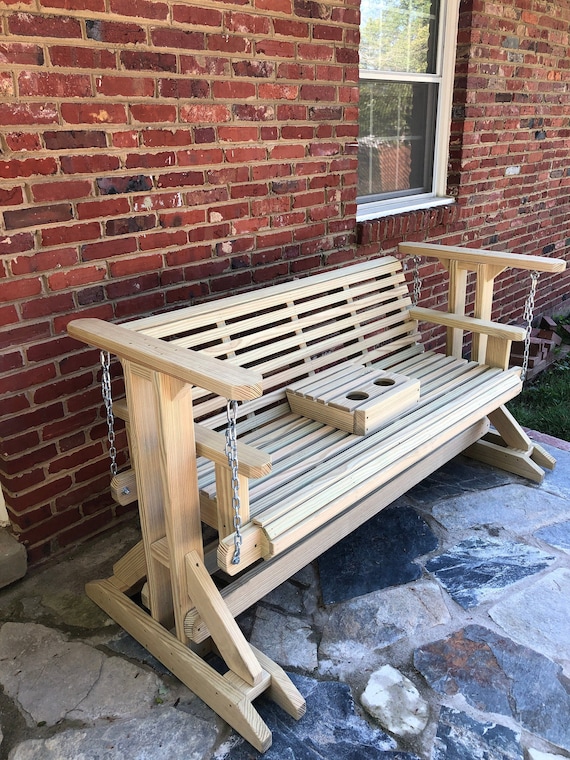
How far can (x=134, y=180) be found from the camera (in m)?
2.27

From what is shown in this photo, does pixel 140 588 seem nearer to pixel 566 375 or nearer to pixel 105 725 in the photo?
pixel 105 725

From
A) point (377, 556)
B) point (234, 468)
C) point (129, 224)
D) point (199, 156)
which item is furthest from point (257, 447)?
point (199, 156)

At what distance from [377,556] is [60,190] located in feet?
5.72

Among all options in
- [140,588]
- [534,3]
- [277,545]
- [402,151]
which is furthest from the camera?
[534,3]

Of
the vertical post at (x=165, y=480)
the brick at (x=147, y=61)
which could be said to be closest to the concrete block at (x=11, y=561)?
the vertical post at (x=165, y=480)

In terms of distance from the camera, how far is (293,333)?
8.65 feet

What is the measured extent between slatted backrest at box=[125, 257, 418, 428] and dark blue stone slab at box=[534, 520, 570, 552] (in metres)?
1.02

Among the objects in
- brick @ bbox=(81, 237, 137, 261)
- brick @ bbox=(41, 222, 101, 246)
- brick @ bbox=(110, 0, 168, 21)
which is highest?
brick @ bbox=(110, 0, 168, 21)

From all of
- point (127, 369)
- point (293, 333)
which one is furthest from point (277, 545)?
point (293, 333)

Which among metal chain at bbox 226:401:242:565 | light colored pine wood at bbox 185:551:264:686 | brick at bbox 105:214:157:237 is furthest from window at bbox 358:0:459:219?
light colored pine wood at bbox 185:551:264:686

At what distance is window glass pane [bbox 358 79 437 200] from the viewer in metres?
3.46

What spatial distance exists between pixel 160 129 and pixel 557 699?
2.27m

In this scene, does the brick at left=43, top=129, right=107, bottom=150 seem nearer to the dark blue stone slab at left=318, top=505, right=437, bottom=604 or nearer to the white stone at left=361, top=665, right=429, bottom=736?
the dark blue stone slab at left=318, top=505, right=437, bottom=604

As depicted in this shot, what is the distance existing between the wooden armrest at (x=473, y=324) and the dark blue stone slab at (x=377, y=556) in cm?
86
